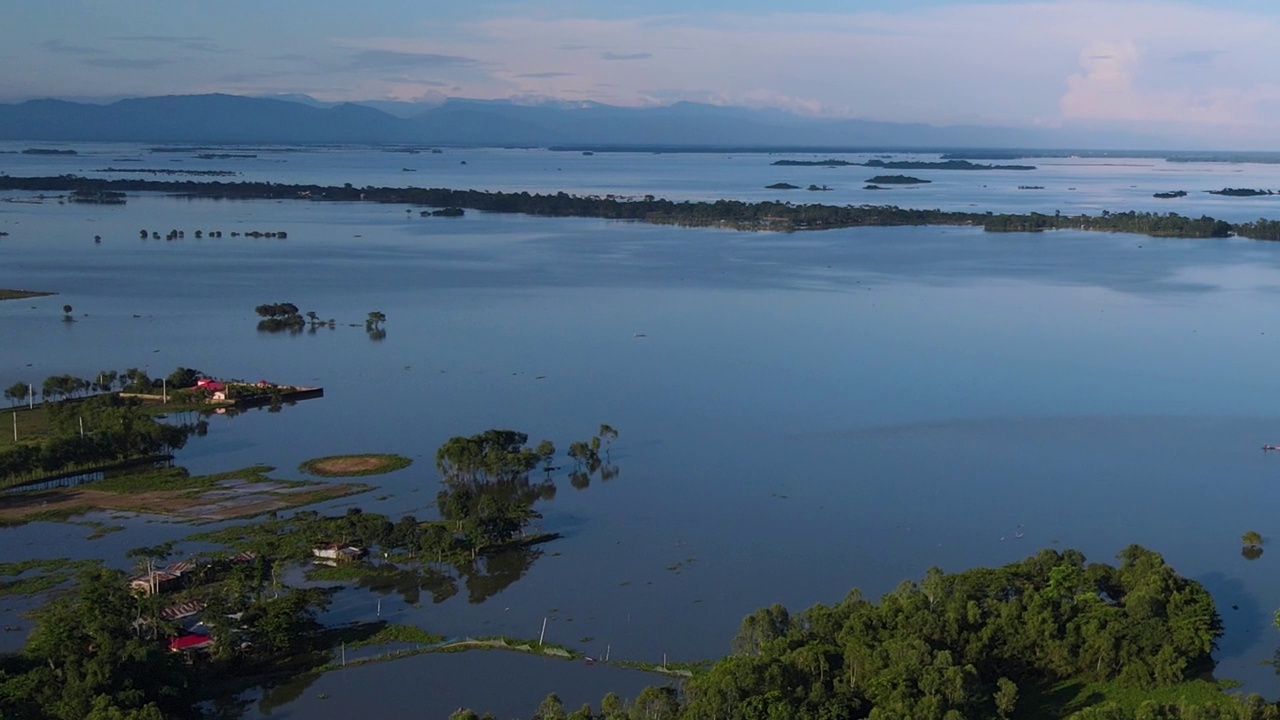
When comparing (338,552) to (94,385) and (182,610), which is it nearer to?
(182,610)

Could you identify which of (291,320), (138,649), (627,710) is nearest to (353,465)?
(138,649)

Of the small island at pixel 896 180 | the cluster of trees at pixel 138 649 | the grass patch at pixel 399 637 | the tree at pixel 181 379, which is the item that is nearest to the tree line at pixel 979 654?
the grass patch at pixel 399 637

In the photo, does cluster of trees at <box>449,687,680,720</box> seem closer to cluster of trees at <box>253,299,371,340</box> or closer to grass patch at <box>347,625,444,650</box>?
grass patch at <box>347,625,444,650</box>

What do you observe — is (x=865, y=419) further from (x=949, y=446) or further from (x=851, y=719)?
(x=851, y=719)

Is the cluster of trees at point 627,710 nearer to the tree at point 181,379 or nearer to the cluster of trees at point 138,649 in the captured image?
the cluster of trees at point 138,649

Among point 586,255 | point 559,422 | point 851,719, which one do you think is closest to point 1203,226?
point 586,255

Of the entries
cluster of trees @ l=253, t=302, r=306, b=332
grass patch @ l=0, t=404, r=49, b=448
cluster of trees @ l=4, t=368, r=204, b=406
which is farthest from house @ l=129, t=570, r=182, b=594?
cluster of trees @ l=253, t=302, r=306, b=332
